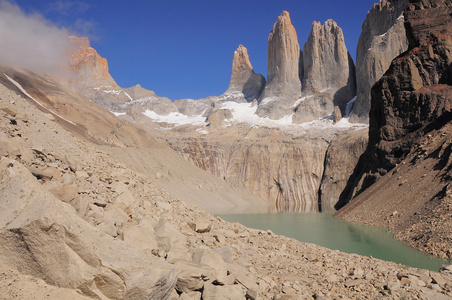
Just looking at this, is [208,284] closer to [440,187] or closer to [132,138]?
[440,187]

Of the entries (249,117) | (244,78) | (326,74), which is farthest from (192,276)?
(244,78)

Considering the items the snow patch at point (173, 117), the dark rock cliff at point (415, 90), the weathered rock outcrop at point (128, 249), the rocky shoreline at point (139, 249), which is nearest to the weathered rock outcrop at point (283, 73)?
the snow patch at point (173, 117)

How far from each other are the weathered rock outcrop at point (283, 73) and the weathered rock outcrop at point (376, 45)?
2333cm

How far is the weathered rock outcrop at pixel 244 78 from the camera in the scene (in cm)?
13125

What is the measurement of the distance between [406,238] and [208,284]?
17.2 meters

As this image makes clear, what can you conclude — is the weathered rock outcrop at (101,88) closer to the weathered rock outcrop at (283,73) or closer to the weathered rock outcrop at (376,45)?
the weathered rock outcrop at (283,73)

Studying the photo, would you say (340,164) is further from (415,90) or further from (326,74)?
(326,74)

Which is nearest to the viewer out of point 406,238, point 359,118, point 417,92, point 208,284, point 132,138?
point 208,284

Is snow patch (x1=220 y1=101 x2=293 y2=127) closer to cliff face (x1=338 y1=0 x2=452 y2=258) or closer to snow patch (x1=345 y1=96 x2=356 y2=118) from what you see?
snow patch (x1=345 y1=96 x2=356 y2=118)

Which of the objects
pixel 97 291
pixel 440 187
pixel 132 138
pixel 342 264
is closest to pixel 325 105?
Answer: pixel 132 138

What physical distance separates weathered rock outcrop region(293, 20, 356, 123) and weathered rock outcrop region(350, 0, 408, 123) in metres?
9.25

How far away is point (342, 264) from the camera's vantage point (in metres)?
10.1

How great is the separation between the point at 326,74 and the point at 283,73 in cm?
1415

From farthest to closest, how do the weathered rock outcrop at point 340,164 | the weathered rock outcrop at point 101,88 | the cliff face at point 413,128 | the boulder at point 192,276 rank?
the weathered rock outcrop at point 101,88 < the weathered rock outcrop at point 340,164 < the cliff face at point 413,128 < the boulder at point 192,276
